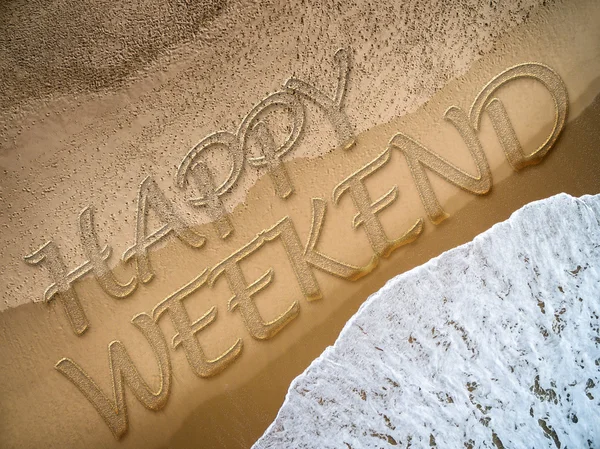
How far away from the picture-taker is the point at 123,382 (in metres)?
2.03

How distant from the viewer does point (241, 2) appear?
2072 mm

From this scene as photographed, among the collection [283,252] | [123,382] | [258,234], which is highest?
[258,234]

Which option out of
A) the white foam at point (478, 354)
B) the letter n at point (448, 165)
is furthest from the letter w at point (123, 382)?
the letter n at point (448, 165)

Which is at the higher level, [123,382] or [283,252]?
[283,252]

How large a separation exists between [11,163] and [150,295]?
31.6 inches

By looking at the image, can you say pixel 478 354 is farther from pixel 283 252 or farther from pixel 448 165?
pixel 283 252

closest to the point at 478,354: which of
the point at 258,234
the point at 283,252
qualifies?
the point at 283,252

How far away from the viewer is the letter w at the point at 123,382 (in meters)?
2.02

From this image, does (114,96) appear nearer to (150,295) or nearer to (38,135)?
(38,135)

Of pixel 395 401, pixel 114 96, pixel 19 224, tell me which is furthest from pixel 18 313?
pixel 395 401

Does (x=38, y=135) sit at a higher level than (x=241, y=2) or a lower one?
lower

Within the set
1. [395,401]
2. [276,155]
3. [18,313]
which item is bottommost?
[395,401]

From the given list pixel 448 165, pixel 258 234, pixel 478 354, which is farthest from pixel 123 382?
pixel 448 165

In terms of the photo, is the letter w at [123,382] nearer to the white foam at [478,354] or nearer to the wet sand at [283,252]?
the wet sand at [283,252]
